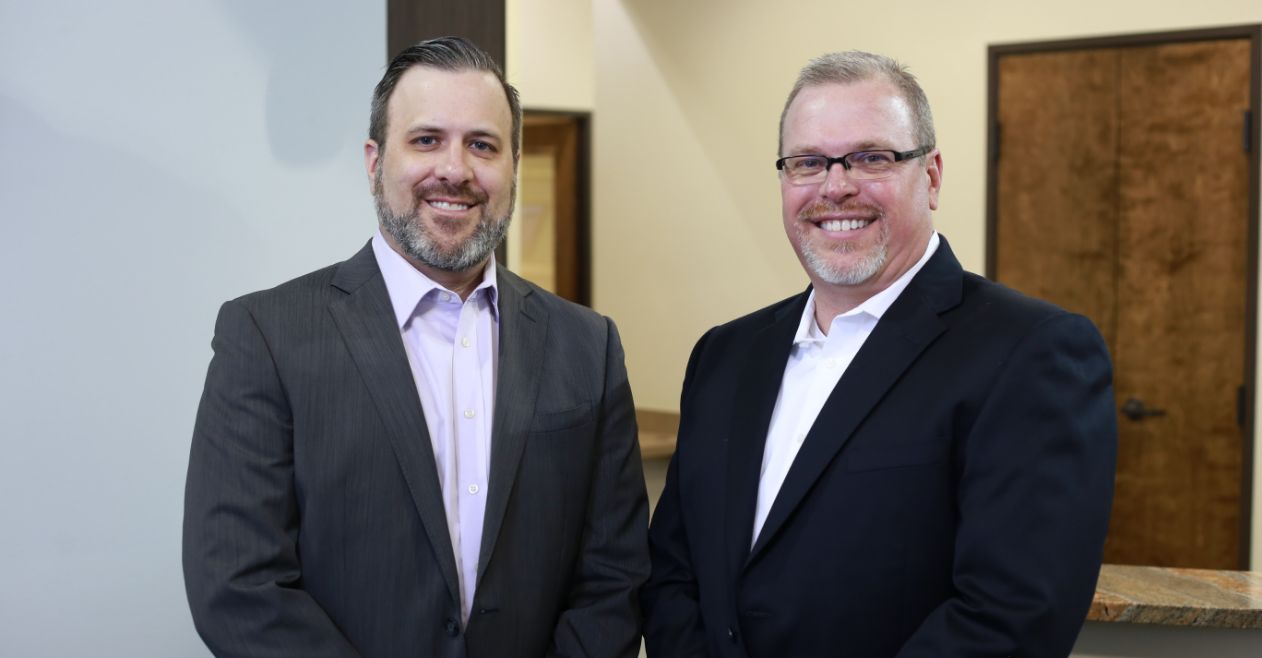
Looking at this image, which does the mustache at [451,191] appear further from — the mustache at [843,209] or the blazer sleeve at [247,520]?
the mustache at [843,209]

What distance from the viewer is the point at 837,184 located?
165 centimetres

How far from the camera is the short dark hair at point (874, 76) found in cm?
166

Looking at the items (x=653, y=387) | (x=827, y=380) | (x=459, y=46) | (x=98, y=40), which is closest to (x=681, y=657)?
(x=827, y=380)

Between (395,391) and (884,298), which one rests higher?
(884,298)

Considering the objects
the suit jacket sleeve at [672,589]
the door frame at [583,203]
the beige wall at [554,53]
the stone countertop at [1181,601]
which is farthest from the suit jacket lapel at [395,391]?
the door frame at [583,203]

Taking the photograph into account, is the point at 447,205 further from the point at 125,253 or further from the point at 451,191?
the point at 125,253

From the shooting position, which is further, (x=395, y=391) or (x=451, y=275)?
(x=451, y=275)

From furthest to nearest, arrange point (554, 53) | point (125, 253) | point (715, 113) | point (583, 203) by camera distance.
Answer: point (583, 203)
point (554, 53)
point (715, 113)
point (125, 253)

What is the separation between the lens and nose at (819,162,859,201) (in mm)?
1650

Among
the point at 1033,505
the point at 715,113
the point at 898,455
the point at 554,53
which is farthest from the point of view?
the point at 554,53

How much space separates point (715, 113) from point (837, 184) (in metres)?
3.43

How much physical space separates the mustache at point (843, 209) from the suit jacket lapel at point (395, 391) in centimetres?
62

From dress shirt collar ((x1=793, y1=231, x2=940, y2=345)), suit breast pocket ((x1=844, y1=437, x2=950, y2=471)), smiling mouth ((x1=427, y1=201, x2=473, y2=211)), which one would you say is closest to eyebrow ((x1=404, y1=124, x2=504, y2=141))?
smiling mouth ((x1=427, y1=201, x2=473, y2=211))

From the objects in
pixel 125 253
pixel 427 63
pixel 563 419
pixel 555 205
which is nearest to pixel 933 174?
pixel 563 419
